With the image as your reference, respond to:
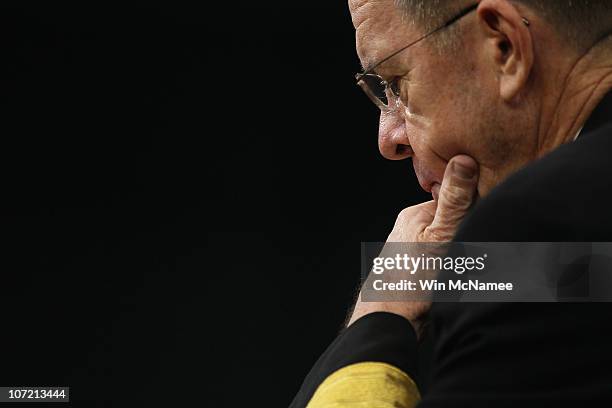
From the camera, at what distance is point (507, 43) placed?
1203 millimetres

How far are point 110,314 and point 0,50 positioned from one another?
3.47ft

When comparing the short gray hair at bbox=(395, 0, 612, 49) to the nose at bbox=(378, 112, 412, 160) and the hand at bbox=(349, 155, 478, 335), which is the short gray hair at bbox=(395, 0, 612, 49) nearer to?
the hand at bbox=(349, 155, 478, 335)

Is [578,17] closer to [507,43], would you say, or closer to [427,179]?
[507,43]

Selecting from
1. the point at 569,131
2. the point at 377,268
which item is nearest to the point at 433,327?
the point at 569,131

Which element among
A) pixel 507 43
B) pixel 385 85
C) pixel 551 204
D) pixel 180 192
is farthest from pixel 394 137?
pixel 180 192

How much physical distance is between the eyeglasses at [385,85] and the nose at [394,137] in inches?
0.6

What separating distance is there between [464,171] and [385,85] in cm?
20

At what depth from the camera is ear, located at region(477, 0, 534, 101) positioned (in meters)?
1.17

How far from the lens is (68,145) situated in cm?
358

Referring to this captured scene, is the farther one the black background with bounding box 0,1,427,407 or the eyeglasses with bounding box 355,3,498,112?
the black background with bounding box 0,1,427,407

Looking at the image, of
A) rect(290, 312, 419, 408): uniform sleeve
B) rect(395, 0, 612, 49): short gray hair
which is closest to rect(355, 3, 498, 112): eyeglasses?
rect(395, 0, 612, 49): short gray hair

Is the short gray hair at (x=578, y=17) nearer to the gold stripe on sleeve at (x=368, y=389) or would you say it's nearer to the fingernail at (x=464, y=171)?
the fingernail at (x=464, y=171)

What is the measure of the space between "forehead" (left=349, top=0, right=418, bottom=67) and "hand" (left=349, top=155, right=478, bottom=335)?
0.61 feet

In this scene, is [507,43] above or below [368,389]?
above
